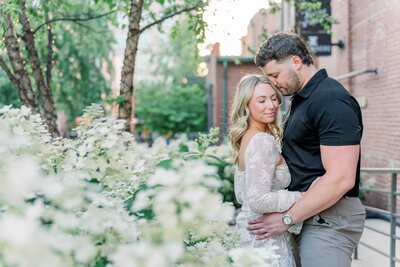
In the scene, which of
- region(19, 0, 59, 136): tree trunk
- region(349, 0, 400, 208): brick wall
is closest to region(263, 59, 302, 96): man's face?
region(19, 0, 59, 136): tree trunk

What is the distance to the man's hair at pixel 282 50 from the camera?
296cm

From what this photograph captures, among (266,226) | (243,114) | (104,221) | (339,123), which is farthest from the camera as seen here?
(243,114)

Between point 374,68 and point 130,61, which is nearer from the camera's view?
point 130,61

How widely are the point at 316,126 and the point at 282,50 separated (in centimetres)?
42

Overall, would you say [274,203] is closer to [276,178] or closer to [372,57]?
[276,178]

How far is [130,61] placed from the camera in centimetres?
591

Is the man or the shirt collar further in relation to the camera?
the shirt collar

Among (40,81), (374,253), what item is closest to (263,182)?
(40,81)

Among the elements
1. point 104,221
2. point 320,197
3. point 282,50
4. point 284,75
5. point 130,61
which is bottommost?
point 320,197

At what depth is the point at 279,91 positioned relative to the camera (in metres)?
3.12

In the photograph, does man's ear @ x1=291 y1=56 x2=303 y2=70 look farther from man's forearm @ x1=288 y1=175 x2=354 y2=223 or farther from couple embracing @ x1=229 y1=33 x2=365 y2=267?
man's forearm @ x1=288 y1=175 x2=354 y2=223

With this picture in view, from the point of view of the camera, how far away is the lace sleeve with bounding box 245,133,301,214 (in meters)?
2.84

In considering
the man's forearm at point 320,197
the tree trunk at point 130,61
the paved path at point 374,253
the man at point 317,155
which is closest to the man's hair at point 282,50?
the man at point 317,155

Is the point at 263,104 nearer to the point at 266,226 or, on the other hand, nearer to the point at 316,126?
the point at 316,126
